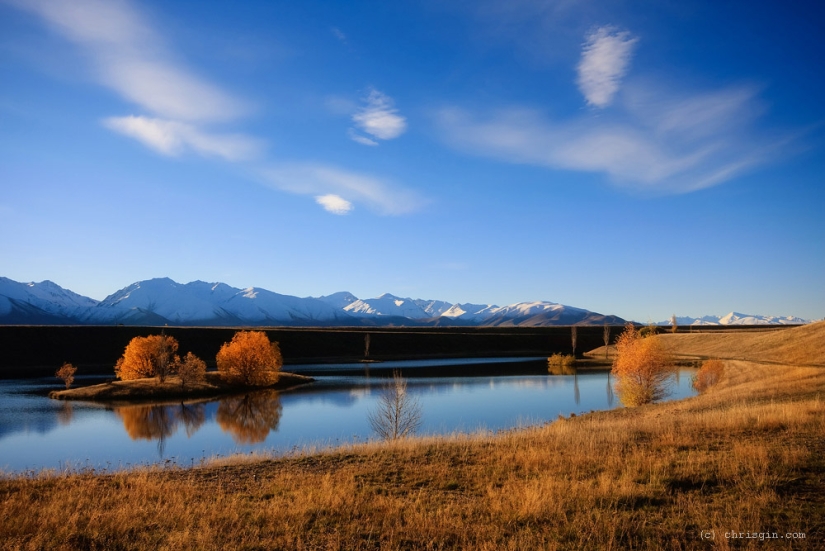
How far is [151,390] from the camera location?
63.2 metres

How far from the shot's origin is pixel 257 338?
2901 inches

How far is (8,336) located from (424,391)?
103632 millimetres

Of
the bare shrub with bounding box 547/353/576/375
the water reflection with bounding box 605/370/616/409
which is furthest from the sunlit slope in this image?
the bare shrub with bounding box 547/353/576/375

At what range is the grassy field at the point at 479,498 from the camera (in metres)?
8.55

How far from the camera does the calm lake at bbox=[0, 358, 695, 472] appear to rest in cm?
3403

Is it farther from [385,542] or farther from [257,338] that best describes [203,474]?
[257,338]

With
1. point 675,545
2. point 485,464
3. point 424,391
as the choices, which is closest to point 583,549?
point 675,545

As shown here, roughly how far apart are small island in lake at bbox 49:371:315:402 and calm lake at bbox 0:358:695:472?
11.8ft

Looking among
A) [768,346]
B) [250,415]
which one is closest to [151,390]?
[250,415]

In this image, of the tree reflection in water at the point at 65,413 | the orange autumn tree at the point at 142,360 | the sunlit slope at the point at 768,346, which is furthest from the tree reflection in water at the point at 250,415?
the sunlit slope at the point at 768,346

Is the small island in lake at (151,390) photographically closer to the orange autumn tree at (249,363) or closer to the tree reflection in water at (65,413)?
the orange autumn tree at (249,363)

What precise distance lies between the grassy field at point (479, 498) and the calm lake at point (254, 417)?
10546 millimetres

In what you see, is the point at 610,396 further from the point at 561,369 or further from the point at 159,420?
the point at 159,420

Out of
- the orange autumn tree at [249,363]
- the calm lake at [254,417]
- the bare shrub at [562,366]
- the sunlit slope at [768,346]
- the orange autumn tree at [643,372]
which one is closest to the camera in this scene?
the calm lake at [254,417]
